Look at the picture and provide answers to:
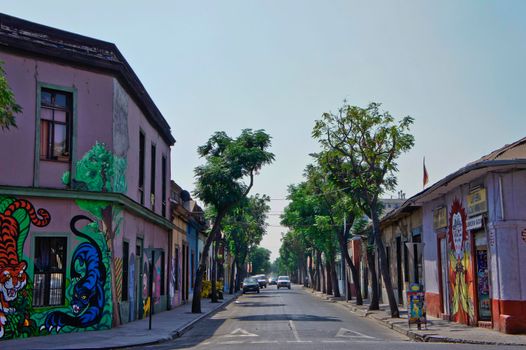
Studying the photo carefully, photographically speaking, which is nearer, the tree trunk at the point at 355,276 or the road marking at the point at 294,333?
the road marking at the point at 294,333

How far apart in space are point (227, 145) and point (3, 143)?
45.7 ft

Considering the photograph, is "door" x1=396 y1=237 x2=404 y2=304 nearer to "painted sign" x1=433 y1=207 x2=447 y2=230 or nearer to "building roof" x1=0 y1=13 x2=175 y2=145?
"painted sign" x1=433 y1=207 x2=447 y2=230

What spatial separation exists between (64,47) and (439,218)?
571 inches

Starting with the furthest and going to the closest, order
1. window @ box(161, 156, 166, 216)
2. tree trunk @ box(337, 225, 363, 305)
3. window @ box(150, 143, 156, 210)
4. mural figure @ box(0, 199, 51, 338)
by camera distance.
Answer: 1. tree trunk @ box(337, 225, 363, 305)
2. window @ box(161, 156, 166, 216)
3. window @ box(150, 143, 156, 210)
4. mural figure @ box(0, 199, 51, 338)

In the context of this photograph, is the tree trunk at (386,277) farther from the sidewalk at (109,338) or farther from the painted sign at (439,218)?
the sidewalk at (109,338)

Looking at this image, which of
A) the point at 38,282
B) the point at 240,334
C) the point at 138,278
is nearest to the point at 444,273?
the point at 240,334

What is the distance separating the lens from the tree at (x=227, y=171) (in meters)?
29.0

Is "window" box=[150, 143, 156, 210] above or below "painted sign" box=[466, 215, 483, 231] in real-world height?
above

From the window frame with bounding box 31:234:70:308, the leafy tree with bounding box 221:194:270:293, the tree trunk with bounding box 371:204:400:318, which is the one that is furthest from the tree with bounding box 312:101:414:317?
the leafy tree with bounding box 221:194:270:293

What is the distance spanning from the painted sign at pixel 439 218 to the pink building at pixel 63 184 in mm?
11179

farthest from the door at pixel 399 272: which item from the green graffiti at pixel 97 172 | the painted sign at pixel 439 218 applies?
the green graffiti at pixel 97 172

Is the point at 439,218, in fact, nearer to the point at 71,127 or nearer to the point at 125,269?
the point at 125,269

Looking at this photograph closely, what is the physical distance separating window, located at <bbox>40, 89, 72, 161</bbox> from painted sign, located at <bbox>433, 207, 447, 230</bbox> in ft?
43.4

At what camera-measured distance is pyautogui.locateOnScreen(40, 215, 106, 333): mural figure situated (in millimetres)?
18281
